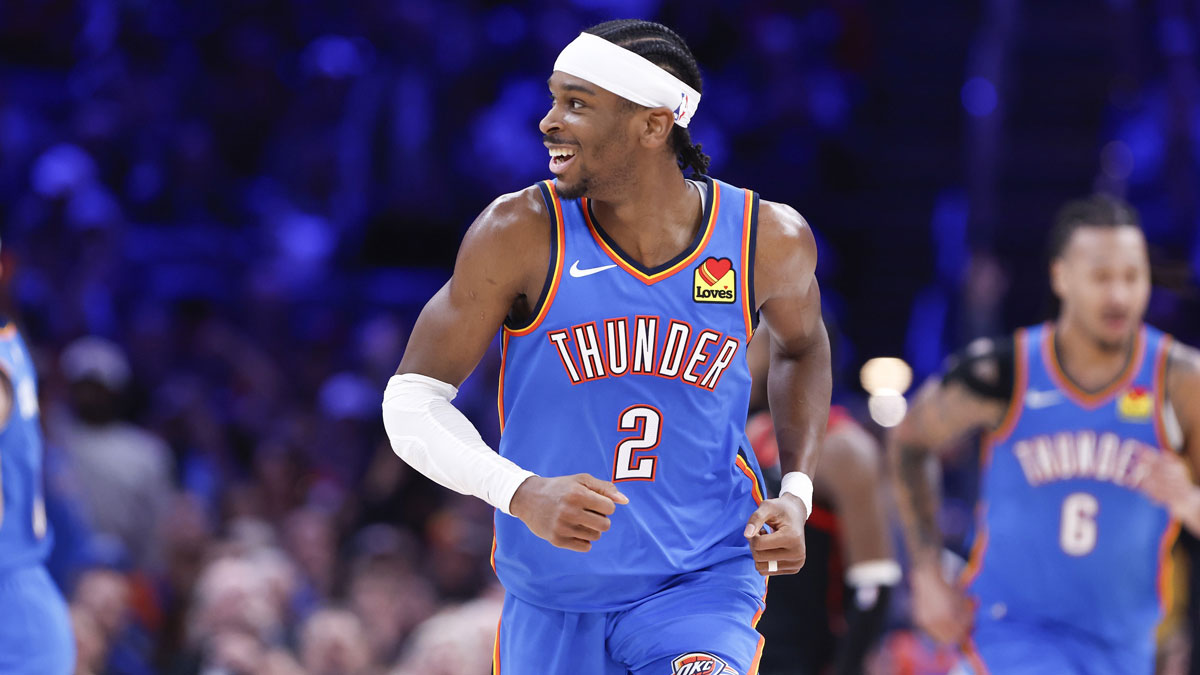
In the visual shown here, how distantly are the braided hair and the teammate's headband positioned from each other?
0.03 m

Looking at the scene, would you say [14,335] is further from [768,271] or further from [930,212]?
[930,212]

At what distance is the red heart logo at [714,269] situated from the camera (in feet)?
11.8

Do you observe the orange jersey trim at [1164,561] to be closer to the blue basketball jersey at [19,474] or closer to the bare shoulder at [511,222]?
the bare shoulder at [511,222]

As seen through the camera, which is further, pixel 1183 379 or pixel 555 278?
pixel 1183 379

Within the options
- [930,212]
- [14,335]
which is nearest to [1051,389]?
[14,335]

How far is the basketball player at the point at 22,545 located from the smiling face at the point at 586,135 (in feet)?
6.52

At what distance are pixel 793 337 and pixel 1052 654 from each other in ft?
5.96

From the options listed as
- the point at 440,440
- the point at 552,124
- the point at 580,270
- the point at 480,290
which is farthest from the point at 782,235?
the point at 440,440

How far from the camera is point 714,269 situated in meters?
3.61

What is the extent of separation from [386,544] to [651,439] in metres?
4.78

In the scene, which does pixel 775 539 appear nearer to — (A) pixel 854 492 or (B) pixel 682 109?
(B) pixel 682 109

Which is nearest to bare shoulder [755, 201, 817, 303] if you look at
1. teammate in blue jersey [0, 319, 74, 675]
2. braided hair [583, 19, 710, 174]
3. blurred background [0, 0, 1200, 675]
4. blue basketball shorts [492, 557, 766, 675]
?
braided hair [583, 19, 710, 174]

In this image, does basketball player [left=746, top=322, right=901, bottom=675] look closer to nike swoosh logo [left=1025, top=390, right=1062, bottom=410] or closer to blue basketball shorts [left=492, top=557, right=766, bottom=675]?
nike swoosh logo [left=1025, top=390, right=1062, bottom=410]

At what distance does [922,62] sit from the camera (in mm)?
12945
